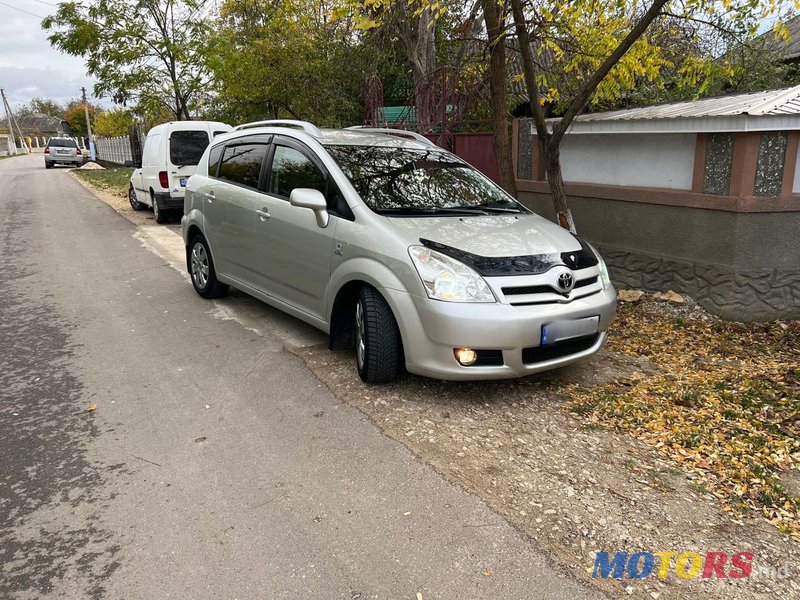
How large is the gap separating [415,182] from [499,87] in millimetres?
2442

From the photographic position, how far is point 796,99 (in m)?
5.88

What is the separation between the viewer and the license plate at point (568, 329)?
4.02m


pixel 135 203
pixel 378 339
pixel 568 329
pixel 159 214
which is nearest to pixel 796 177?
pixel 568 329

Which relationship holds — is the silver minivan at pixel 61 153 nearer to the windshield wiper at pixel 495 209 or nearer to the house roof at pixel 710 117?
the house roof at pixel 710 117

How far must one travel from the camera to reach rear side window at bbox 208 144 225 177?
6559mm

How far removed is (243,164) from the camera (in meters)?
6.04

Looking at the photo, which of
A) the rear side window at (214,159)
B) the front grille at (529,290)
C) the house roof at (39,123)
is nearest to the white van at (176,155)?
the rear side window at (214,159)

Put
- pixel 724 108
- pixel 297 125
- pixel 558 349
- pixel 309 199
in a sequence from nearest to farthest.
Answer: pixel 558 349
pixel 309 199
pixel 297 125
pixel 724 108

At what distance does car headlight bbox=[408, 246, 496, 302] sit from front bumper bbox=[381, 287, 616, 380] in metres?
0.05

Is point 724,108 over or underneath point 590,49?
underneath

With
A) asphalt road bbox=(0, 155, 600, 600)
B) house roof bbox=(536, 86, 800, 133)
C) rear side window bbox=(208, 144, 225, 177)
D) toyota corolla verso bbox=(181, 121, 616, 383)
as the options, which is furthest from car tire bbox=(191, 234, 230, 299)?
house roof bbox=(536, 86, 800, 133)

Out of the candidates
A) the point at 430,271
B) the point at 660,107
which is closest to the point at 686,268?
the point at 660,107

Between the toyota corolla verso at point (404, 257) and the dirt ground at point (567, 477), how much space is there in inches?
10.9

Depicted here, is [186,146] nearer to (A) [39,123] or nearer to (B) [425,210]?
(B) [425,210]
